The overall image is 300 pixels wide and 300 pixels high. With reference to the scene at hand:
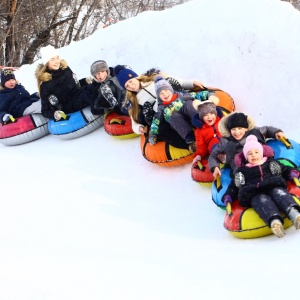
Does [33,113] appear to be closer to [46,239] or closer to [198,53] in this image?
[198,53]

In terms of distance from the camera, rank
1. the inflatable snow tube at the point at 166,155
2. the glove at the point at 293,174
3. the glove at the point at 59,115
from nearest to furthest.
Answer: the glove at the point at 293,174, the inflatable snow tube at the point at 166,155, the glove at the point at 59,115

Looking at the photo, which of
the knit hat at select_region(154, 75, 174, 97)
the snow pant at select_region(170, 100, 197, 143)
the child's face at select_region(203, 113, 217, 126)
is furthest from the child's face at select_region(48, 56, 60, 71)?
the child's face at select_region(203, 113, 217, 126)

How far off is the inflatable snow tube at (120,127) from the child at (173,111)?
785mm

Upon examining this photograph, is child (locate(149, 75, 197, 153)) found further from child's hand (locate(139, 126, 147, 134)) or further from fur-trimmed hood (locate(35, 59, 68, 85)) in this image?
fur-trimmed hood (locate(35, 59, 68, 85))

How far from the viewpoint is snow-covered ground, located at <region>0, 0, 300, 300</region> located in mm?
3209

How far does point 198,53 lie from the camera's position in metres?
5.97

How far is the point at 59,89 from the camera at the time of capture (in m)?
6.16

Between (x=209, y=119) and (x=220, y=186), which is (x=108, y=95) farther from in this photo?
(x=220, y=186)

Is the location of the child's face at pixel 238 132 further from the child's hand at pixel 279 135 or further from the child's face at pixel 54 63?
the child's face at pixel 54 63

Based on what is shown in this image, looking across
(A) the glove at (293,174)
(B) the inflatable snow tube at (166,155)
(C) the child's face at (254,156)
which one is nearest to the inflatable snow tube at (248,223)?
(A) the glove at (293,174)

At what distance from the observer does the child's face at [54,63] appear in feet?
19.8

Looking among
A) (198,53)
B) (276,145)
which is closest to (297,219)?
(276,145)

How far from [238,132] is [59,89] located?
2.89 metres

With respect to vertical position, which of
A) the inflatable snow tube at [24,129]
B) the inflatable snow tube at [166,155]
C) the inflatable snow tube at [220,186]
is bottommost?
the inflatable snow tube at [24,129]
